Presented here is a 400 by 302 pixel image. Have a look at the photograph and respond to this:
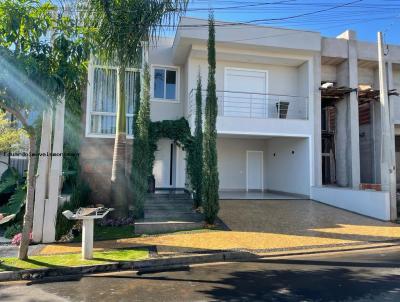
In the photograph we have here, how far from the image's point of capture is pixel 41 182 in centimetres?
924

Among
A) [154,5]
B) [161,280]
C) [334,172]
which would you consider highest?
[154,5]

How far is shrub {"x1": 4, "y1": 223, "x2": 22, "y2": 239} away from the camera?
9.88 meters

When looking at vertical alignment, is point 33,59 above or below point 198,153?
above

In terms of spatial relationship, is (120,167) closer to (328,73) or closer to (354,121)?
(354,121)

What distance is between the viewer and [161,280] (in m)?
6.07

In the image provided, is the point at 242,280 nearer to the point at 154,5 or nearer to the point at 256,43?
the point at 154,5

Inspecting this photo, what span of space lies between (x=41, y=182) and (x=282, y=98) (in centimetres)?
1187

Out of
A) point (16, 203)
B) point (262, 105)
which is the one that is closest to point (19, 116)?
point (16, 203)

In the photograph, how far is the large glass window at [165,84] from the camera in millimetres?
16344

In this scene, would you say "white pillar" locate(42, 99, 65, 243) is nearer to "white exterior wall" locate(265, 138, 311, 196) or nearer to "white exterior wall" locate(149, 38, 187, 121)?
"white exterior wall" locate(149, 38, 187, 121)

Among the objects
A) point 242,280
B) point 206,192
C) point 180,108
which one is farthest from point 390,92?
point 242,280

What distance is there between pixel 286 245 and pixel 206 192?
2999 millimetres

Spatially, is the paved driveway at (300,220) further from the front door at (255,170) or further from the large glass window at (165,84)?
the large glass window at (165,84)

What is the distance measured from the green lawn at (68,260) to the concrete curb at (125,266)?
0.60ft
